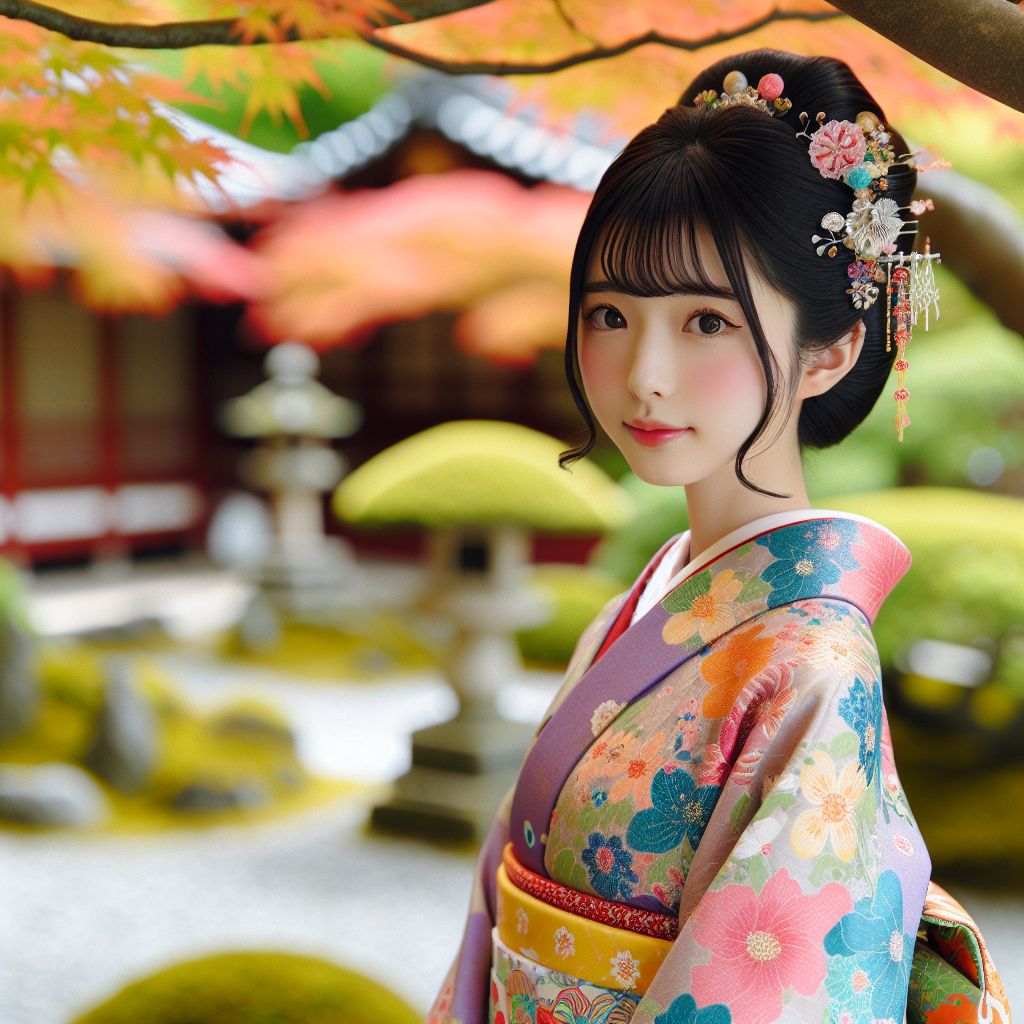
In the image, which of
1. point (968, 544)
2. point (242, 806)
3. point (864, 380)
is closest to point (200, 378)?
point (242, 806)

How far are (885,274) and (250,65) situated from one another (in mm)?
1669

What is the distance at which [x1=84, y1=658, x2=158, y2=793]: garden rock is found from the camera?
604 centimetres

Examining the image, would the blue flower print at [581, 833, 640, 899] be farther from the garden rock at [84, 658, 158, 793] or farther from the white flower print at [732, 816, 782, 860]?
the garden rock at [84, 658, 158, 793]

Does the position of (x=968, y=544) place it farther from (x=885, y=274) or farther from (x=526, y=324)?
(x=526, y=324)

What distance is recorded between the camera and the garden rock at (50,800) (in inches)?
222

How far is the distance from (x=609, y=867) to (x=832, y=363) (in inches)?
27.6

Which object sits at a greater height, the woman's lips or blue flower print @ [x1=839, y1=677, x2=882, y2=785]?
the woman's lips

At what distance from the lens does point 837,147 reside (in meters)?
1.47

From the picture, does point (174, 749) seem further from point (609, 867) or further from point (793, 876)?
point (793, 876)

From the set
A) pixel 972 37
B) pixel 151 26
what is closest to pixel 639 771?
pixel 972 37

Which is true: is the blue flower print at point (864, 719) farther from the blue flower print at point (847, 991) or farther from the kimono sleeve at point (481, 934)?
the kimono sleeve at point (481, 934)

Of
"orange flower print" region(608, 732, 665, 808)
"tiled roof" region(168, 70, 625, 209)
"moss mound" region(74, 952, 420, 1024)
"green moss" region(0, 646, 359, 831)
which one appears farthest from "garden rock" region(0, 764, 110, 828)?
"tiled roof" region(168, 70, 625, 209)

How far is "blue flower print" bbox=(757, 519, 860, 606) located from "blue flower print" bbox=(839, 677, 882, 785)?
0.14 meters

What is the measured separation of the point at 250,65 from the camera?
2.65 m
